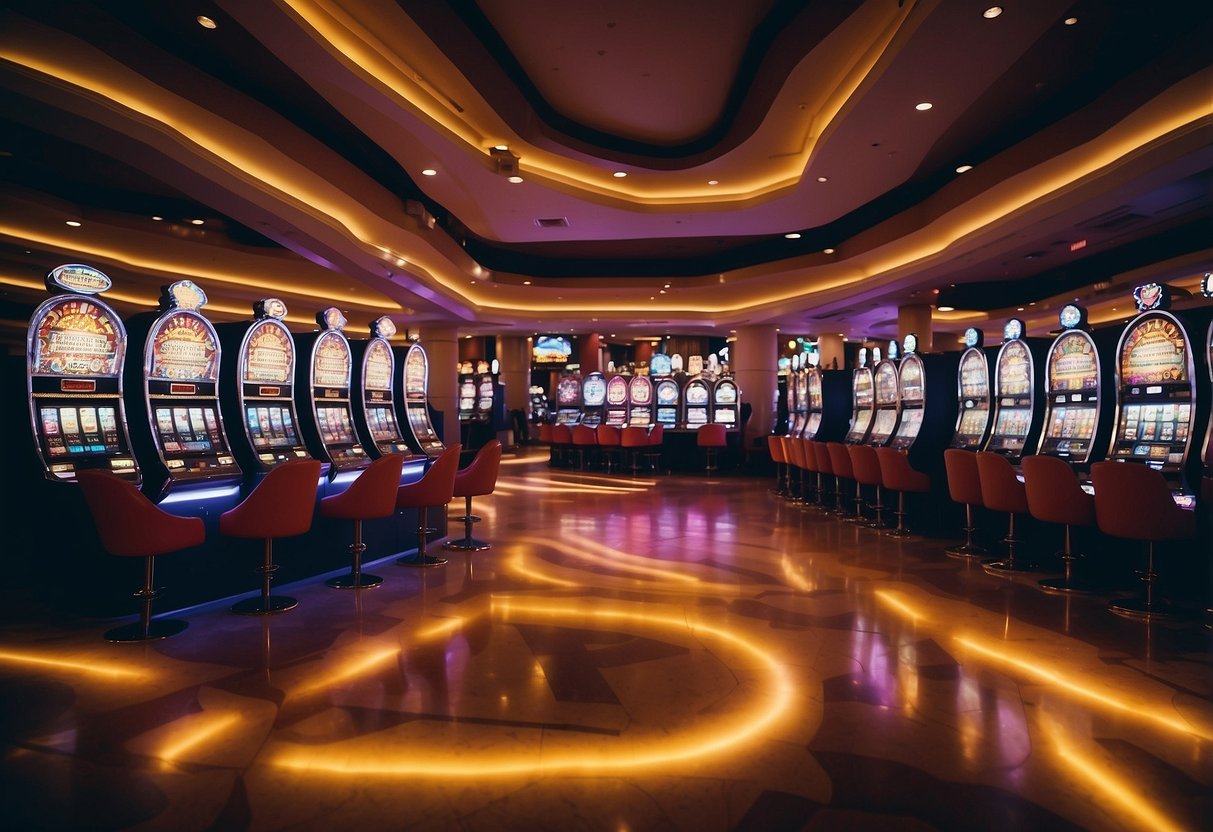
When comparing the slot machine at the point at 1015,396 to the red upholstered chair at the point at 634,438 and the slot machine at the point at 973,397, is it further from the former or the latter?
the red upholstered chair at the point at 634,438

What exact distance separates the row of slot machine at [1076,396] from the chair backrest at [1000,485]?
391 mm

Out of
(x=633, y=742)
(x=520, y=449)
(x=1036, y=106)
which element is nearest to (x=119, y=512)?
(x=633, y=742)

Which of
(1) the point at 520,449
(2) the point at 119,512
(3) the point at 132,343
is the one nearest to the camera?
(2) the point at 119,512

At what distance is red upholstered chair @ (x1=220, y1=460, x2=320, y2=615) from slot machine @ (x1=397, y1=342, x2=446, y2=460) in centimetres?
222

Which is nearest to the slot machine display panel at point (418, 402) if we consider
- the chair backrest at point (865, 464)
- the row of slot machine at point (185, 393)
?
the row of slot machine at point (185, 393)

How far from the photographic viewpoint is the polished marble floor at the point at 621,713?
1936 millimetres

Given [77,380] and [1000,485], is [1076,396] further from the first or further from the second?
[77,380]

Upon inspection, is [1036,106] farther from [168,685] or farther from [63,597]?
[63,597]

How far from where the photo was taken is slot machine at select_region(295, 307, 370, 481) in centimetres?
504

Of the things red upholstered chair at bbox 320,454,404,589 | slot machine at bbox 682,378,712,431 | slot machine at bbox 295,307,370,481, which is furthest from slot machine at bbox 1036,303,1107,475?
slot machine at bbox 682,378,712,431

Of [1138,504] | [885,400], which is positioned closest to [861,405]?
[885,400]

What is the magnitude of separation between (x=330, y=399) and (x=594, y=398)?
808cm

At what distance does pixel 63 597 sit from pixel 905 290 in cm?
990

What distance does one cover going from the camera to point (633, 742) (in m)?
2.29
